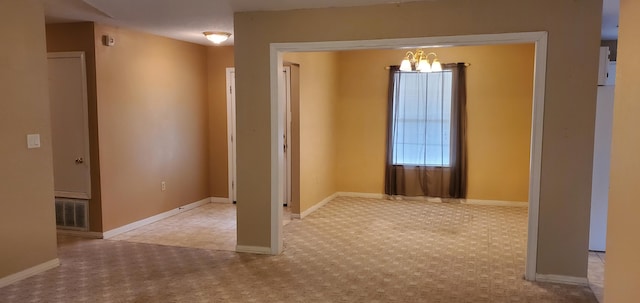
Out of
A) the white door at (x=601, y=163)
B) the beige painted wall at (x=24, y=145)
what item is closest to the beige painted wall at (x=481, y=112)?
the white door at (x=601, y=163)

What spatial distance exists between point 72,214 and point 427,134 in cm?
487

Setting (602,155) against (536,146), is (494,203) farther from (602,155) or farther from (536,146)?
(536,146)

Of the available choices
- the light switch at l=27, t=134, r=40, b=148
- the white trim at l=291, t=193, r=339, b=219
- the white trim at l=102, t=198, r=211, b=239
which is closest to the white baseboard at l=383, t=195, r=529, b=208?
the white trim at l=291, t=193, r=339, b=219

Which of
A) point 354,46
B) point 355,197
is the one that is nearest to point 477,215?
point 355,197

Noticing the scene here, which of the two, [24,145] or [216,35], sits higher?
[216,35]

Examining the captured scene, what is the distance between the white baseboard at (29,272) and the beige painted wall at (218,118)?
3067 mm

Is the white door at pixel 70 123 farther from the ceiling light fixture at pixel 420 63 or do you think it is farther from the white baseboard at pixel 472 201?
the white baseboard at pixel 472 201

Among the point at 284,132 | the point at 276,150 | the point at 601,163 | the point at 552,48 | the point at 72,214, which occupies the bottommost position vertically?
the point at 72,214

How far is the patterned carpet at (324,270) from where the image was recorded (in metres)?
3.66

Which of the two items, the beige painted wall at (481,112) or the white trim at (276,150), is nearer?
the white trim at (276,150)

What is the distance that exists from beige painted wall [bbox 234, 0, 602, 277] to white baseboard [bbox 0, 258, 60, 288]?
2.83 metres

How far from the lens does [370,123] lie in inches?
301

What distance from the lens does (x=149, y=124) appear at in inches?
235

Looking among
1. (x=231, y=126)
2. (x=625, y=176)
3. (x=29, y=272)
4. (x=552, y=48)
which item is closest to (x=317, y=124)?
(x=231, y=126)
